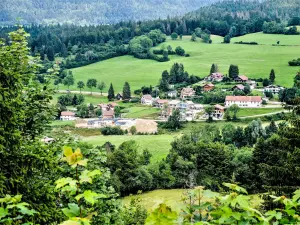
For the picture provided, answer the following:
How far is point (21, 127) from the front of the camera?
974cm

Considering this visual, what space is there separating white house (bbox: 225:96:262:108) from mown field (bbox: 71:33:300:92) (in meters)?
14.8

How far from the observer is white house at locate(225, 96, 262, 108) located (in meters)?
75.2

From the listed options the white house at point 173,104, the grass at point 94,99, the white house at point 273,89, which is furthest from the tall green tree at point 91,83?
the white house at point 273,89

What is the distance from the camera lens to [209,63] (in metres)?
110

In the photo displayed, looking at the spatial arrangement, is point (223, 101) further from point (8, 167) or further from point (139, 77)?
point (8, 167)

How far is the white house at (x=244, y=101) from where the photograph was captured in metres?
75.2

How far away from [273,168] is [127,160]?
21.8m

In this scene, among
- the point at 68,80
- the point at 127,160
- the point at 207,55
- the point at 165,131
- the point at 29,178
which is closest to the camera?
the point at 29,178

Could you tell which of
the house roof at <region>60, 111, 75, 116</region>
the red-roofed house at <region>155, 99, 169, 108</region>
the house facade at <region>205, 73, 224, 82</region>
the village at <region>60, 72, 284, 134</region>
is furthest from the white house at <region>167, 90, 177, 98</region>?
the house roof at <region>60, 111, 75, 116</region>

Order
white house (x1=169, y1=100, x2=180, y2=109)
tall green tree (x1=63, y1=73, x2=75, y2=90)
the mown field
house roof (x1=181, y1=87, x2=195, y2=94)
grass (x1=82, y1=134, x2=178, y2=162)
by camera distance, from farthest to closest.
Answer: the mown field, tall green tree (x1=63, y1=73, x2=75, y2=90), house roof (x1=181, y1=87, x2=195, y2=94), white house (x1=169, y1=100, x2=180, y2=109), grass (x1=82, y1=134, x2=178, y2=162)

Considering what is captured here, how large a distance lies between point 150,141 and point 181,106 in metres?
19.4

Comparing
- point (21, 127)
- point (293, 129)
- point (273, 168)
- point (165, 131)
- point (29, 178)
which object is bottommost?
point (165, 131)

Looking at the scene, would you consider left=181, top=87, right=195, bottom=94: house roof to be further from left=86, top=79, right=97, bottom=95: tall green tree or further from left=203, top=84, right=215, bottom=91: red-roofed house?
left=86, top=79, right=97, bottom=95: tall green tree

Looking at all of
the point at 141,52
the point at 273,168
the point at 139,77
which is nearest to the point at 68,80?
the point at 139,77
